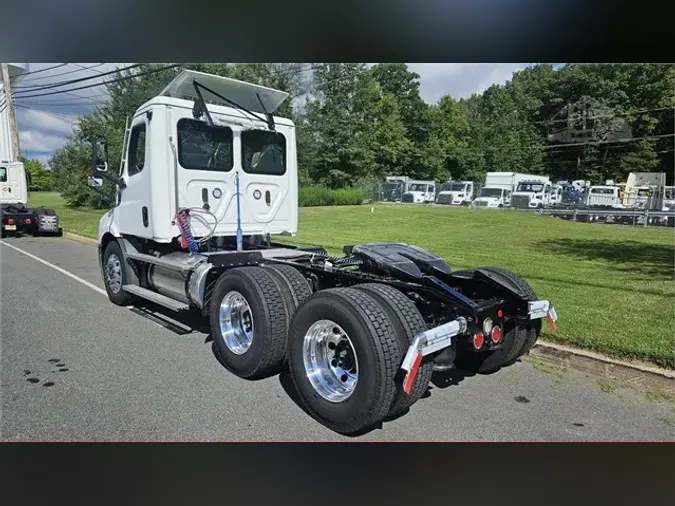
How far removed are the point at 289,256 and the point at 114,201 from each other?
3214mm

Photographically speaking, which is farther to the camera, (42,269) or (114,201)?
(42,269)

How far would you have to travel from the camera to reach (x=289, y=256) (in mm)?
5254

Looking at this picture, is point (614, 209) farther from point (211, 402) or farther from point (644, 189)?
point (211, 402)

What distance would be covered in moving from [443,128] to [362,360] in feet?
97.9

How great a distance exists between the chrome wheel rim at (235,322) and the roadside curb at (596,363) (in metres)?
2.85

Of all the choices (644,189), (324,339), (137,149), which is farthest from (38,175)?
(644,189)

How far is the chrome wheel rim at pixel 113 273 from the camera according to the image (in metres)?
6.72

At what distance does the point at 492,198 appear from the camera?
29688mm

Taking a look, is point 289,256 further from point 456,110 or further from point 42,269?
point 456,110

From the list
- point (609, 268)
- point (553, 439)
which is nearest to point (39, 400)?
point (553, 439)

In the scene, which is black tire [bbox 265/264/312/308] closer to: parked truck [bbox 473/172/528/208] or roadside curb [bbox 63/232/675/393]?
roadside curb [bbox 63/232/675/393]
